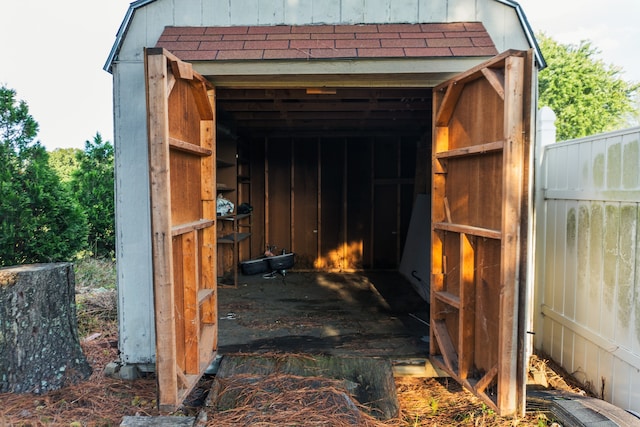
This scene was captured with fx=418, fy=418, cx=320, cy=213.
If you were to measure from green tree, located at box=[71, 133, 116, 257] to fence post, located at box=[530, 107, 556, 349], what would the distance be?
7363 mm

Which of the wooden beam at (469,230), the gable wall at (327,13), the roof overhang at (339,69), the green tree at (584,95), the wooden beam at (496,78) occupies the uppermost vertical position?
the green tree at (584,95)

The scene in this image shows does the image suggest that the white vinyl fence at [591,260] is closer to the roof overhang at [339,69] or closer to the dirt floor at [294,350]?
the dirt floor at [294,350]

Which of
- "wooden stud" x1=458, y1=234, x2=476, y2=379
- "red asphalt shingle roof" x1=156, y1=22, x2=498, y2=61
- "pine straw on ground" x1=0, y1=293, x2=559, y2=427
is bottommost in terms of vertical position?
"pine straw on ground" x1=0, y1=293, x2=559, y2=427

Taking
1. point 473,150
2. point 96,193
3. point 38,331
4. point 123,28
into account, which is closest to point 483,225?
point 473,150

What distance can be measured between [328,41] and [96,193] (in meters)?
6.90

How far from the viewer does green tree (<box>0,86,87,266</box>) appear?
18.3 feet

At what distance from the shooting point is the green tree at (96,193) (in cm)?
829

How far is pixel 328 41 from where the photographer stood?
3311 mm

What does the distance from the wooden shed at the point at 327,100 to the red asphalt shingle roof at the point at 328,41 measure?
15mm

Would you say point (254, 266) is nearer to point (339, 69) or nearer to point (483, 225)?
point (339, 69)

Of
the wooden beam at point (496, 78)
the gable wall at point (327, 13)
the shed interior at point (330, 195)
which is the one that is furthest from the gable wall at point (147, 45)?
the shed interior at point (330, 195)

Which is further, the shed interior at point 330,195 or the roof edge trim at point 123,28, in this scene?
the shed interior at point 330,195

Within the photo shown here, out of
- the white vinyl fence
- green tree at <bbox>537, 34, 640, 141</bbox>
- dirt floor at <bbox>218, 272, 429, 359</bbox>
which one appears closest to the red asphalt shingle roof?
the white vinyl fence

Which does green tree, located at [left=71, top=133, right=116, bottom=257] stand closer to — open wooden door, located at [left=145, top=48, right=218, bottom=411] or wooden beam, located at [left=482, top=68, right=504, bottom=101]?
open wooden door, located at [left=145, top=48, right=218, bottom=411]
